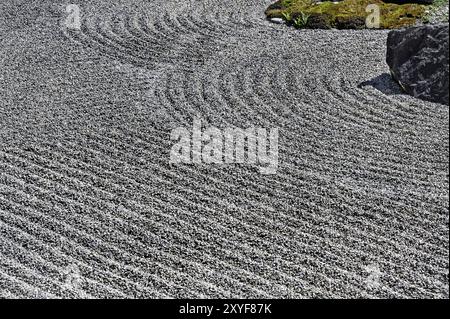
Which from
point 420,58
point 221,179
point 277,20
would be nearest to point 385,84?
point 420,58

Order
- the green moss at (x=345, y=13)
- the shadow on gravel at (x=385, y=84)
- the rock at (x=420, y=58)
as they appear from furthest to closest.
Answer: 1. the green moss at (x=345, y=13)
2. the shadow on gravel at (x=385, y=84)
3. the rock at (x=420, y=58)

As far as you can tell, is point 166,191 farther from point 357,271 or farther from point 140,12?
point 140,12

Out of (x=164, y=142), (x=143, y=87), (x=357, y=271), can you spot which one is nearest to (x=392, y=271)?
(x=357, y=271)

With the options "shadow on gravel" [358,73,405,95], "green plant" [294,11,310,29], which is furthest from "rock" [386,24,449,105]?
"green plant" [294,11,310,29]

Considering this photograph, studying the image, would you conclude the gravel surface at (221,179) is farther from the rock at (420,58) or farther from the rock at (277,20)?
the rock at (277,20)

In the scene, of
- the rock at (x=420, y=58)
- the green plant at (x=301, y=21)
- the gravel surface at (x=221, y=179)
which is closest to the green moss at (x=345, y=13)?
the green plant at (x=301, y=21)

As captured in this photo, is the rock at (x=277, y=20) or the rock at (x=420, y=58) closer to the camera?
the rock at (x=420, y=58)
